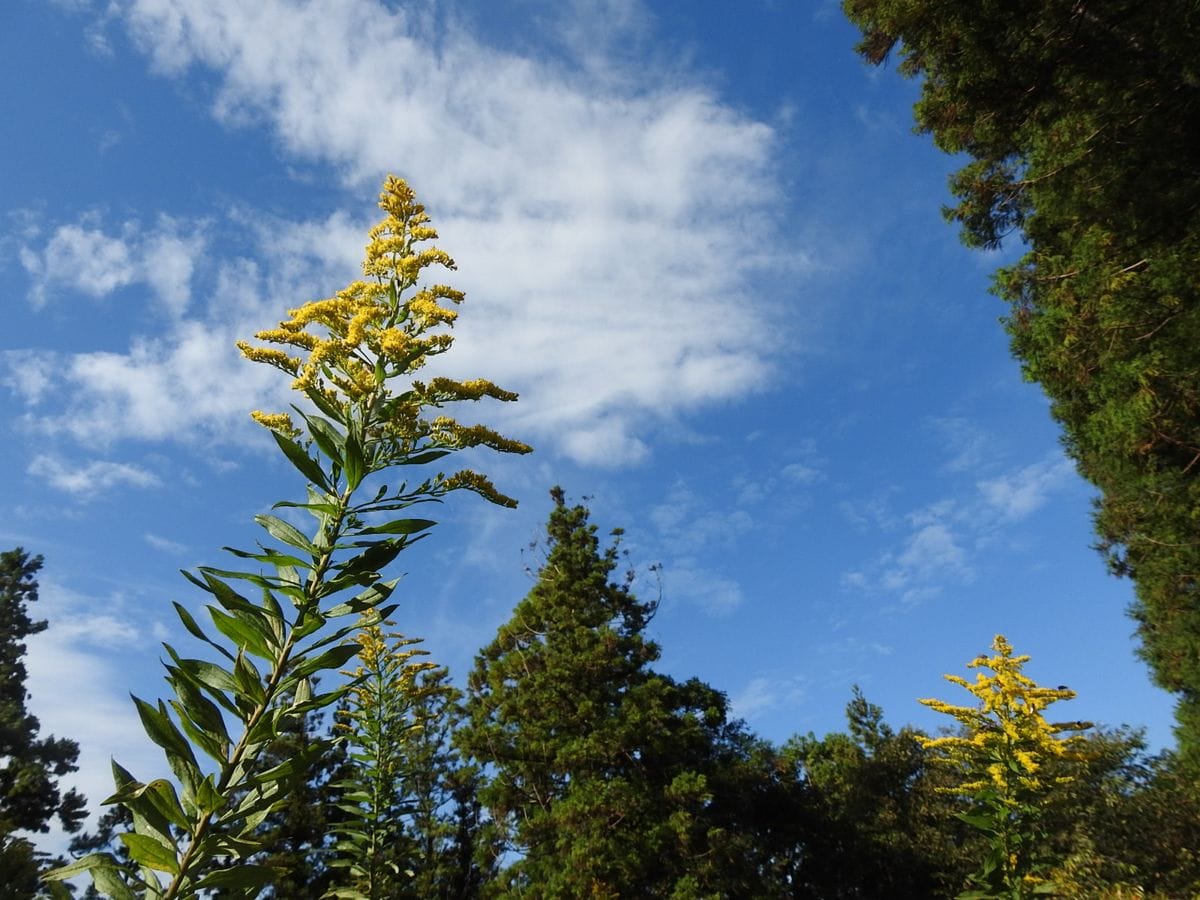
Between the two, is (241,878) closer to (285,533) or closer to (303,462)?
(285,533)

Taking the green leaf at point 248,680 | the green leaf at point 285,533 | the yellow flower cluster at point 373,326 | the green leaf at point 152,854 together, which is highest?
the yellow flower cluster at point 373,326

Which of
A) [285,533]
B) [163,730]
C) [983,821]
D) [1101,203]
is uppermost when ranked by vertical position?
[1101,203]

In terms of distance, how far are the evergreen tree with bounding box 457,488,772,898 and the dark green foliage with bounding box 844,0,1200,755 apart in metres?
8.76

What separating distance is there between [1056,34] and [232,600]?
7365mm

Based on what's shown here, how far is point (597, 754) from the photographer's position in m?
14.1

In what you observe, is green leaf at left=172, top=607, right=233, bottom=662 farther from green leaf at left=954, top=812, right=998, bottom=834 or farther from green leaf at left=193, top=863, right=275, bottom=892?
green leaf at left=954, top=812, right=998, bottom=834

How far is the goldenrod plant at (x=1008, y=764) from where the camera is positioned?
222 inches

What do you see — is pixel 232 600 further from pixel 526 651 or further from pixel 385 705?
pixel 526 651

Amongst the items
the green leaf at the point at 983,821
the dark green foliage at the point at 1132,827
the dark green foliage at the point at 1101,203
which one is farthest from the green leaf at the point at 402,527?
the dark green foliage at the point at 1132,827

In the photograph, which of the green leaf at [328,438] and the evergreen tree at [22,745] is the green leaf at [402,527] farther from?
the evergreen tree at [22,745]

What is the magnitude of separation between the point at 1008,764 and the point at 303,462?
6.25 metres

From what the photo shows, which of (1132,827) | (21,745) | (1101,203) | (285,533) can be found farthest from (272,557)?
(21,745)

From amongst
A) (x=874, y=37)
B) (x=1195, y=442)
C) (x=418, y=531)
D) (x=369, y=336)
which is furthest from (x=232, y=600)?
(x=874, y=37)

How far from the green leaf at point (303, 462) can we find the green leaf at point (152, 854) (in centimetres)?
111
